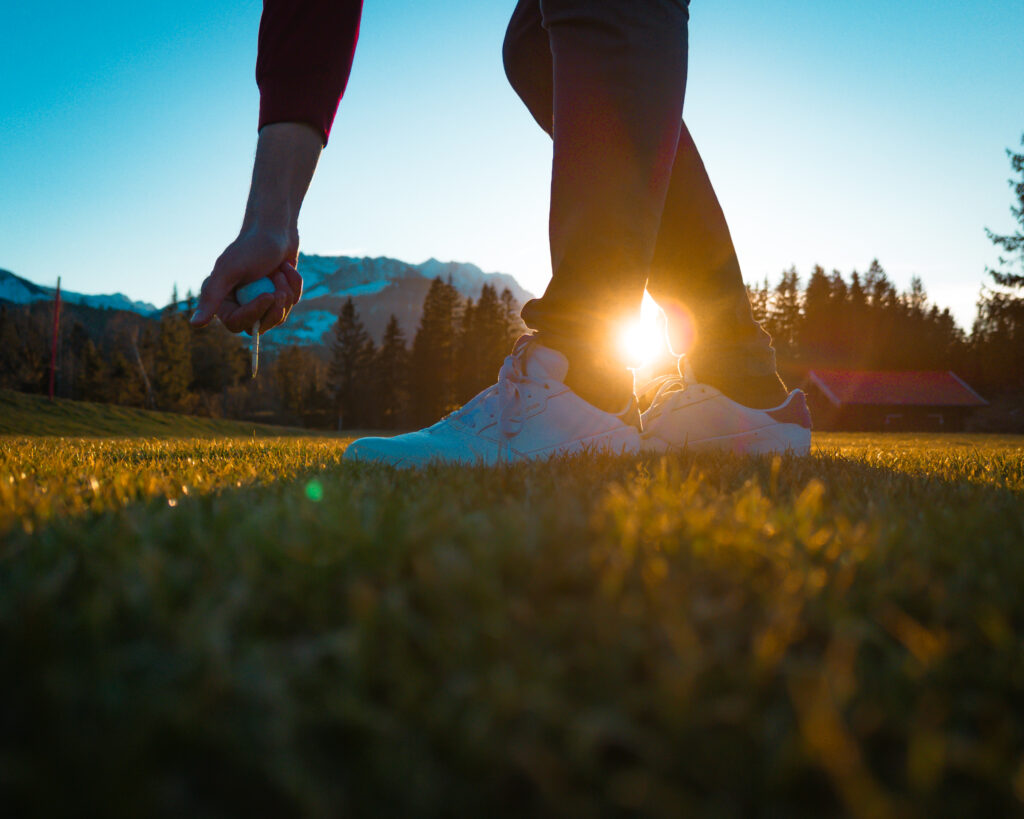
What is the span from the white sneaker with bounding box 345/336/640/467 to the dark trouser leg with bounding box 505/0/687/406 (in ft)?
0.31

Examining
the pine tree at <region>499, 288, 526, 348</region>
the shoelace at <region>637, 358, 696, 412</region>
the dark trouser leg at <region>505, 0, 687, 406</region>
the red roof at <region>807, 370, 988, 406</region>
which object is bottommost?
the shoelace at <region>637, 358, 696, 412</region>

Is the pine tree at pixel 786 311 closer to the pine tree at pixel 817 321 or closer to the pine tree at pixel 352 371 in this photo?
the pine tree at pixel 817 321

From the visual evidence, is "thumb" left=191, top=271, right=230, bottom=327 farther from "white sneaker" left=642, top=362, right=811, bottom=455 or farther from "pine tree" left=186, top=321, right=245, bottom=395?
"pine tree" left=186, top=321, right=245, bottom=395

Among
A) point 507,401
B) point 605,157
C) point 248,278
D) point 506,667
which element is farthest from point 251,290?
point 506,667

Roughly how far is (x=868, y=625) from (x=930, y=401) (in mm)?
47153

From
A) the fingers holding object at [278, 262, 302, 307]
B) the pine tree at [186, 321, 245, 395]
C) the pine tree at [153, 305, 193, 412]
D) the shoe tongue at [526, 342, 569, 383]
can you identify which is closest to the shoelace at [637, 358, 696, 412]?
the shoe tongue at [526, 342, 569, 383]

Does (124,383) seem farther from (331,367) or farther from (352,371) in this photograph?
(352,371)

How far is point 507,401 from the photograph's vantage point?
223cm

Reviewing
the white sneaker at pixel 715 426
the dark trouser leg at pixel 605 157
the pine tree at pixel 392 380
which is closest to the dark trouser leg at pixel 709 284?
the white sneaker at pixel 715 426

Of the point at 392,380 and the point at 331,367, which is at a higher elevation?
the point at 331,367

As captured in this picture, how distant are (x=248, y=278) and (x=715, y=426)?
6.66ft

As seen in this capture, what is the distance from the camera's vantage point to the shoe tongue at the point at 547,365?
221 cm

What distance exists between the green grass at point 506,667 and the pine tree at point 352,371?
52.5m

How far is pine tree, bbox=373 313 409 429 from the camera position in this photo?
52.0m
